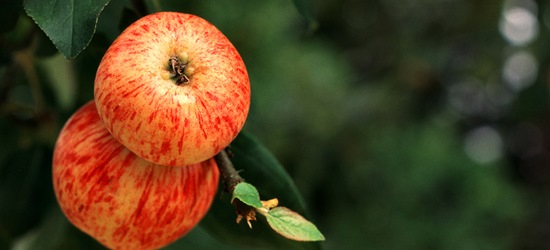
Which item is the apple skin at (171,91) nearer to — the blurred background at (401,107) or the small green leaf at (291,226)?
the small green leaf at (291,226)

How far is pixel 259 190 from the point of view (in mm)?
683

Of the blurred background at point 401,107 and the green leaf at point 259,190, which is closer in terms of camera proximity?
the green leaf at point 259,190

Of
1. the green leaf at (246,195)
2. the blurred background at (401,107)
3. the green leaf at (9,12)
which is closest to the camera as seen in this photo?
the green leaf at (246,195)

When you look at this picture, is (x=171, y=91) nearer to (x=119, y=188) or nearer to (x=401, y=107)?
(x=119, y=188)

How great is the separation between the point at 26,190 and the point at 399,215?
3.89ft

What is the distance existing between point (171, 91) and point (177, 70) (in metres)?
0.02

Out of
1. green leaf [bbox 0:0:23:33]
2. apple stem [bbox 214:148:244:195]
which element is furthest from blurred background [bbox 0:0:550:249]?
apple stem [bbox 214:148:244:195]

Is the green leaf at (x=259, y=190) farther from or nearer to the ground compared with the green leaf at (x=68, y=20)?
nearer to the ground

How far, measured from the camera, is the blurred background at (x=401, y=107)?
1780 millimetres

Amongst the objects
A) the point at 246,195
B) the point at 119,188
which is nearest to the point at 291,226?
the point at 246,195


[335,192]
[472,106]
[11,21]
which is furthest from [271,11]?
[11,21]

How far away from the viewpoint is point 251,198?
1.65ft

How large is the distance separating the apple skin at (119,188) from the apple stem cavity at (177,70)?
0.09 metres

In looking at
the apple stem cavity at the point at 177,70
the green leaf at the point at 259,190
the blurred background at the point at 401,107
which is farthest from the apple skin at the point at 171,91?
the blurred background at the point at 401,107
